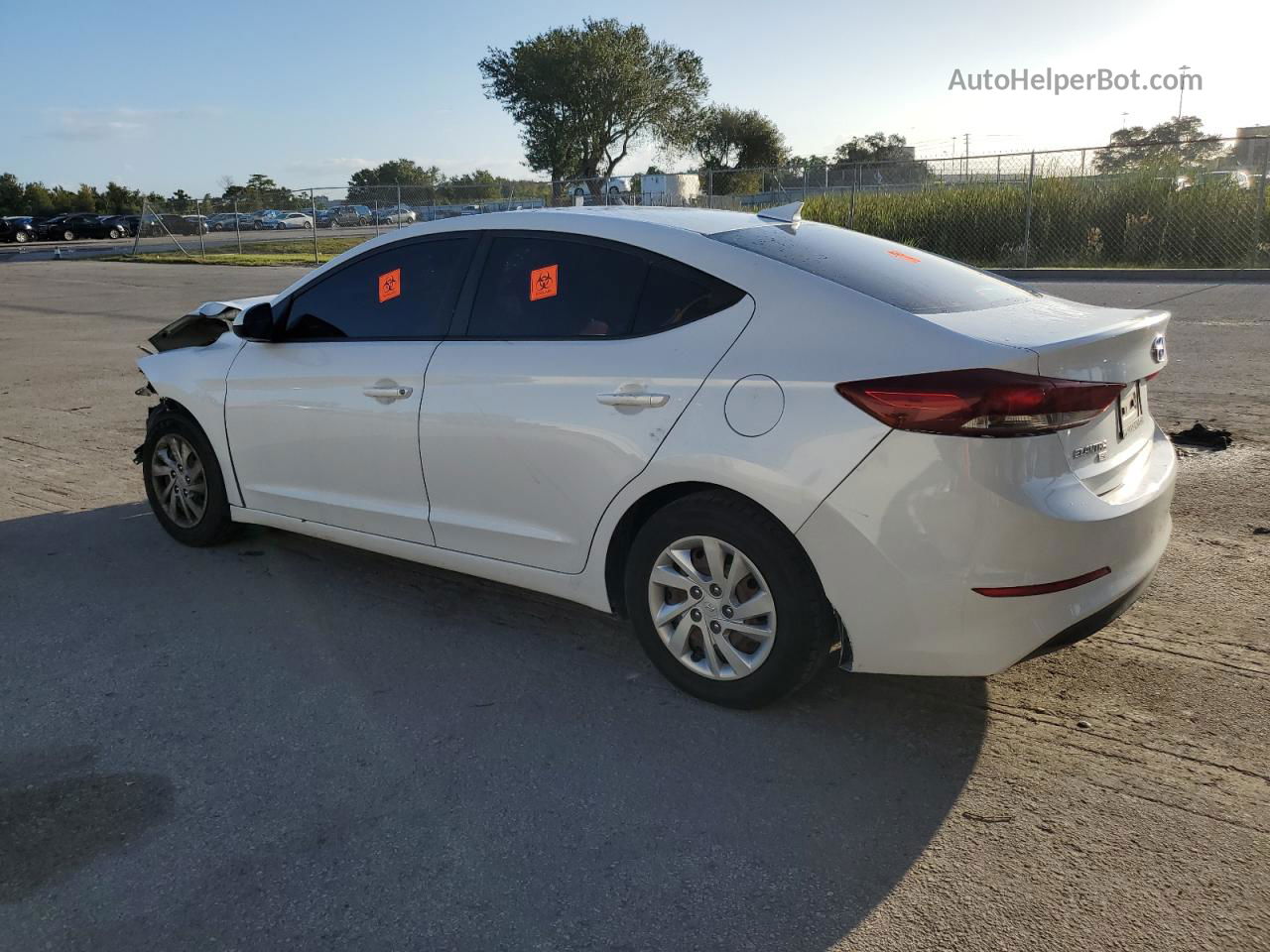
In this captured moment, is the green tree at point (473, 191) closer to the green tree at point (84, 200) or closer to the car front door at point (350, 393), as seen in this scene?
the car front door at point (350, 393)

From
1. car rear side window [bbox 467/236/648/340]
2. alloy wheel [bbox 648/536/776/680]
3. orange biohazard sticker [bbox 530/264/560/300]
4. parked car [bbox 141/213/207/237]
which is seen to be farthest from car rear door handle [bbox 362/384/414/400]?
parked car [bbox 141/213/207/237]

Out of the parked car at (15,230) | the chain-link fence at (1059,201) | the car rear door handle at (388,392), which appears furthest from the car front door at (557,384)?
the parked car at (15,230)

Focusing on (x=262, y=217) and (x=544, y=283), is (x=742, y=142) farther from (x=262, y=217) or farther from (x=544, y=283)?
(x=544, y=283)

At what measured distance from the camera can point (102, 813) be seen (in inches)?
122

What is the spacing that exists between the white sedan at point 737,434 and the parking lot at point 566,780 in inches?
13.7

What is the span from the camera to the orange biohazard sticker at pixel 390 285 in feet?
14.8

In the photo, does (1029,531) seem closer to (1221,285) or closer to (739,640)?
(739,640)

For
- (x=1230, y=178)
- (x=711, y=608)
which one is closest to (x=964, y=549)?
(x=711, y=608)

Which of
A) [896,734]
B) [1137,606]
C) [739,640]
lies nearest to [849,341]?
[739,640]

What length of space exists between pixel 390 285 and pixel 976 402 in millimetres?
2607

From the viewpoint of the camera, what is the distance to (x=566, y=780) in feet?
10.6

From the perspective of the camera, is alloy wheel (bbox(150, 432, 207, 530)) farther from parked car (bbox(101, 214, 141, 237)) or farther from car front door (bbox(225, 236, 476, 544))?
parked car (bbox(101, 214, 141, 237))

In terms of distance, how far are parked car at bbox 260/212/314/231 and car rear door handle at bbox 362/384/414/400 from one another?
125 ft

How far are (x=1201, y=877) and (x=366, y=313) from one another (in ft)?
12.0
